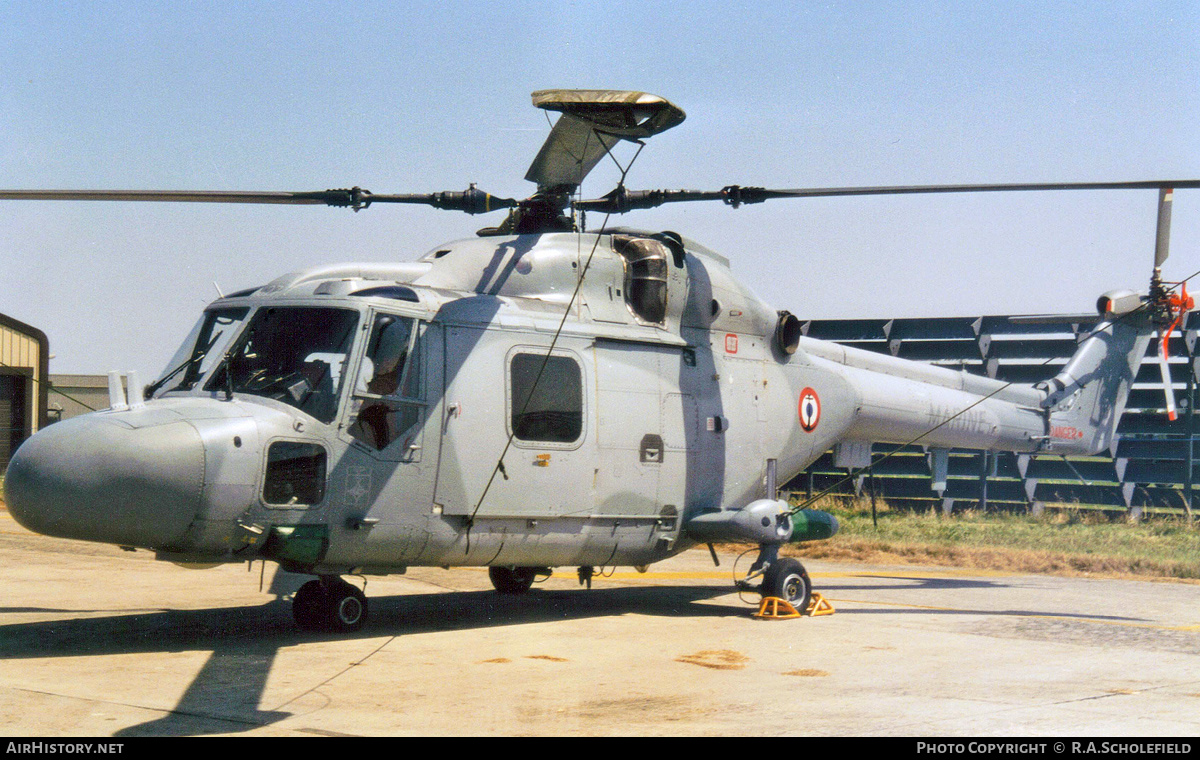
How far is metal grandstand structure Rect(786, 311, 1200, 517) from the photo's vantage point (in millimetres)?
22625

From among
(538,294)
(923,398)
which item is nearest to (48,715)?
(538,294)

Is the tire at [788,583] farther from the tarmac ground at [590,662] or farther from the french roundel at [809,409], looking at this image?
the french roundel at [809,409]

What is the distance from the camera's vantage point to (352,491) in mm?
8305

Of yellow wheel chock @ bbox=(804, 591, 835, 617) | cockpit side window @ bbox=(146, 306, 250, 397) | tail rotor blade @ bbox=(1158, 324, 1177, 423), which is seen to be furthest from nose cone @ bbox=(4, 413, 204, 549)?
tail rotor blade @ bbox=(1158, 324, 1177, 423)

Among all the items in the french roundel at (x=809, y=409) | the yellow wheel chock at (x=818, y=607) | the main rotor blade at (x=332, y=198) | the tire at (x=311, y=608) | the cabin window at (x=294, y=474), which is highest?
the main rotor blade at (x=332, y=198)

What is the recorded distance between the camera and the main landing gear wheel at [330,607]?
29.0 feet

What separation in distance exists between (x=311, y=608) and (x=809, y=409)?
529cm

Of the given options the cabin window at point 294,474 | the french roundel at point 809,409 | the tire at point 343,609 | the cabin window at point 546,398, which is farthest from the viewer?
the french roundel at point 809,409

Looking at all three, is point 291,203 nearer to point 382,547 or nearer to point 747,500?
point 382,547

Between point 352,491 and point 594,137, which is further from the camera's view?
point 594,137

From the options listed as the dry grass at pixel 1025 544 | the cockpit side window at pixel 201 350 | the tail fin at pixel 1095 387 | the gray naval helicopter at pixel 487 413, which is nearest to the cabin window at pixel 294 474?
the gray naval helicopter at pixel 487 413

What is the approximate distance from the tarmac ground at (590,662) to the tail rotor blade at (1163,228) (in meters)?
3.27

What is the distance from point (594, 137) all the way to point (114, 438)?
4142mm

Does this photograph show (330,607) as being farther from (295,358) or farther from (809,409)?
(809,409)
